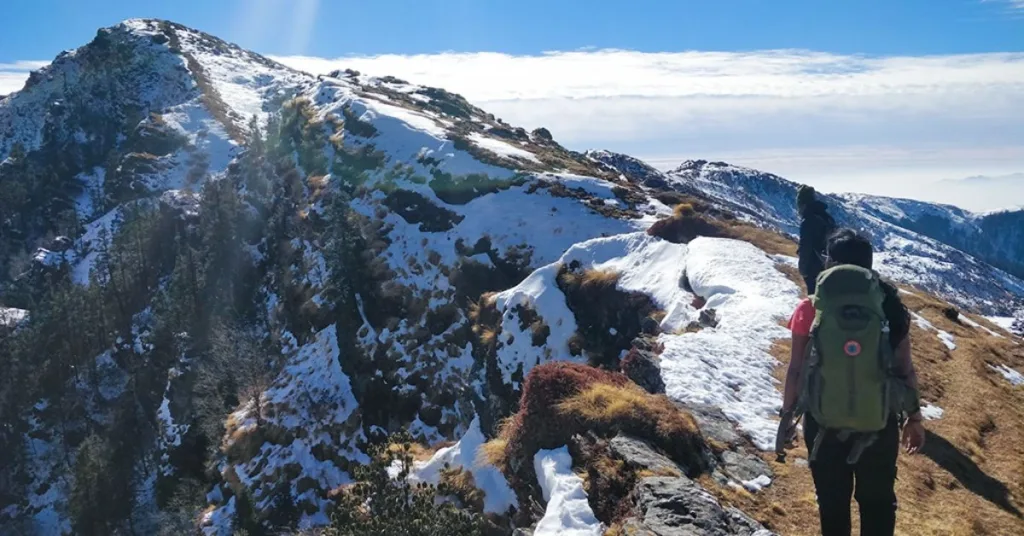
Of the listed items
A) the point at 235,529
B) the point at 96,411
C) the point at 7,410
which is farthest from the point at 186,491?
the point at 7,410

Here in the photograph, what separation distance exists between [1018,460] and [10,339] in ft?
389

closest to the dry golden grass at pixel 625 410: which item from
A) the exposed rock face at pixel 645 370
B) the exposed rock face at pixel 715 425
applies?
the exposed rock face at pixel 715 425

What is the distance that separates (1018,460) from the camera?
15.2 metres

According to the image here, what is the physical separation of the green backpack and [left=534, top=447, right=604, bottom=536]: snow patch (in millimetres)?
5680

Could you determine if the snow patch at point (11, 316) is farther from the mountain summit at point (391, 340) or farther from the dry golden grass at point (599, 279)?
the dry golden grass at point (599, 279)

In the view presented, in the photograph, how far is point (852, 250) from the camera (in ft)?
24.2

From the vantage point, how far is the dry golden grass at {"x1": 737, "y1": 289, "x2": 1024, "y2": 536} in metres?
11.4

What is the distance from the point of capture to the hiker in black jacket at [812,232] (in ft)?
56.7

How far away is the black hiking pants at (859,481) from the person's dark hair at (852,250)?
6.17 feet

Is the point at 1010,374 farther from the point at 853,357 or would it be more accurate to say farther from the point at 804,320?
the point at 853,357

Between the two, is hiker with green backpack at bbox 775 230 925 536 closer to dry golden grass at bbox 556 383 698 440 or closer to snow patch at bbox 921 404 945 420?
dry golden grass at bbox 556 383 698 440

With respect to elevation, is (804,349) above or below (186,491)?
above

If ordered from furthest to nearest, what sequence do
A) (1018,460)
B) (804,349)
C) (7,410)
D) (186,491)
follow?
(7,410) < (186,491) < (1018,460) < (804,349)

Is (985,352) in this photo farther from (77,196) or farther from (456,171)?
(77,196)
